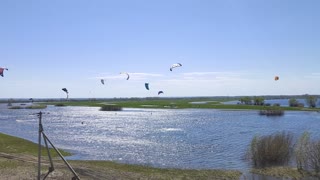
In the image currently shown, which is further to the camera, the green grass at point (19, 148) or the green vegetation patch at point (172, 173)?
the green grass at point (19, 148)

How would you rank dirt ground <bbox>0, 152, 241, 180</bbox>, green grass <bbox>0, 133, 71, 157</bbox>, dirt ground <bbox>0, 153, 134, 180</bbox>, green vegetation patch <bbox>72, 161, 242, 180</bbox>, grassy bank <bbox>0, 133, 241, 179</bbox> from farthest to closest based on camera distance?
green grass <bbox>0, 133, 71, 157</bbox>
green vegetation patch <bbox>72, 161, 242, 180</bbox>
grassy bank <bbox>0, 133, 241, 179</bbox>
dirt ground <bbox>0, 152, 241, 180</bbox>
dirt ground <bbox>0, 153, 134, 180</bbox>

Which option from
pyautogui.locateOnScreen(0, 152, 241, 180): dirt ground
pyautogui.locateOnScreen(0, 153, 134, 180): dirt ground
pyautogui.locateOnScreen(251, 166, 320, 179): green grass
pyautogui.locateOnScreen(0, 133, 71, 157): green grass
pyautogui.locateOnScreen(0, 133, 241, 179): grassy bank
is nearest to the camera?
pyautogui.locateOnScreen(0, 153, 134, 180): dirt ground

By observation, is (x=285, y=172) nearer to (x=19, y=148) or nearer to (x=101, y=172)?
(x=101, y=172)

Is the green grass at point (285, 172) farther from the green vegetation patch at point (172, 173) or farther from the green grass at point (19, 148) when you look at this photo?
the green grass at point (19, 148)

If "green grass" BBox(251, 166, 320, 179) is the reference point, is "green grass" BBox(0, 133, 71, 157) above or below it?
above

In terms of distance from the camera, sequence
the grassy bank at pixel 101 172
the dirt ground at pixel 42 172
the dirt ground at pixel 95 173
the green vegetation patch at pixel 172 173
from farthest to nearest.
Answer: the green vegetation patch at pixel 172 173 < the grassy bank at pixel 101 172 < the dirt ground at pixel 95 173 < the dirt ground at pixel 42 172

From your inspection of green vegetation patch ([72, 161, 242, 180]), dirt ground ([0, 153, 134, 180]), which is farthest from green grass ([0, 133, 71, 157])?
green vegetation patch ([72, 161, 242, 180])

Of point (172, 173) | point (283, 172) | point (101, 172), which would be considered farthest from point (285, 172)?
point (101, 172)

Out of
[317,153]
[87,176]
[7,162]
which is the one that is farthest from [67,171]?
[317,153]

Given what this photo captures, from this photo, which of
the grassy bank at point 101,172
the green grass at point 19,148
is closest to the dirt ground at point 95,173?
the grassy bank at point 101,172

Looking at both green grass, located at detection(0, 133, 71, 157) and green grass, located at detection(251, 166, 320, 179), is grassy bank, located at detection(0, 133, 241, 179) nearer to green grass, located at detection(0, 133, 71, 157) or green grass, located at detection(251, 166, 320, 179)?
green grass, located at detection(251, 166, 320, 179)

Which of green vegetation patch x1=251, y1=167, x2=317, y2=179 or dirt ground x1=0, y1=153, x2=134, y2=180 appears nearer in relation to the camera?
dirt ground x1=0, y1=153, x2=134, y2=180

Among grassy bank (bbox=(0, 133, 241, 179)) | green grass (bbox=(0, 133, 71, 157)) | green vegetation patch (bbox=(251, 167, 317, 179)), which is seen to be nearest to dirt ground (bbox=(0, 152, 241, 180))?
grassy bank (bbox=(0, 133, 241, 179))

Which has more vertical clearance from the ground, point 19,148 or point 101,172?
point 19,148
